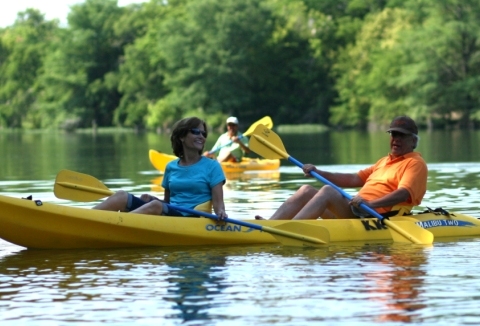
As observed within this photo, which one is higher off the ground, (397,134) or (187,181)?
(397,134)

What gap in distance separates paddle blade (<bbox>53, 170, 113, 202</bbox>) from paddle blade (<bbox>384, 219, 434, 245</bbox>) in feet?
9.15

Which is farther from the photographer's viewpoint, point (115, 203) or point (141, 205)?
point (141, 205)

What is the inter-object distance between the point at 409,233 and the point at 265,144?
2.35m

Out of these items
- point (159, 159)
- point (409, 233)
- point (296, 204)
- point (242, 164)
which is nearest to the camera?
point (409, 233)

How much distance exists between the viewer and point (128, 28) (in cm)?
9638

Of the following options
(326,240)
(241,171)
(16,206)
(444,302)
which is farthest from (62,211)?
(241,171)

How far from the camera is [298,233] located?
10.1 m

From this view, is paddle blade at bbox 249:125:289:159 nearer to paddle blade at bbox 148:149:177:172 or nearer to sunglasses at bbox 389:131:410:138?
sunglasses at bbox 389:131:410:138

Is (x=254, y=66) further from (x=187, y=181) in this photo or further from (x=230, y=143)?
(x=187, y=181)

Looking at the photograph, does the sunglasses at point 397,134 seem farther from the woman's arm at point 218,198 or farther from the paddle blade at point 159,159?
the paddle blade at point 159,159

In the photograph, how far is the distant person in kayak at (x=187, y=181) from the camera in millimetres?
9695

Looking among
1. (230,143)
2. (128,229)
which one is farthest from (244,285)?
(230,143)

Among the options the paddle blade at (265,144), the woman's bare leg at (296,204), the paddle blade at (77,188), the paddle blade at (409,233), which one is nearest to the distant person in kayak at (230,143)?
the paddle blade at (265,144)

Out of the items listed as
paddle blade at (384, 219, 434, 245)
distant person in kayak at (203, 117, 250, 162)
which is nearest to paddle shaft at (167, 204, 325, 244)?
paddle blade at (384, 219, 434, 245)
